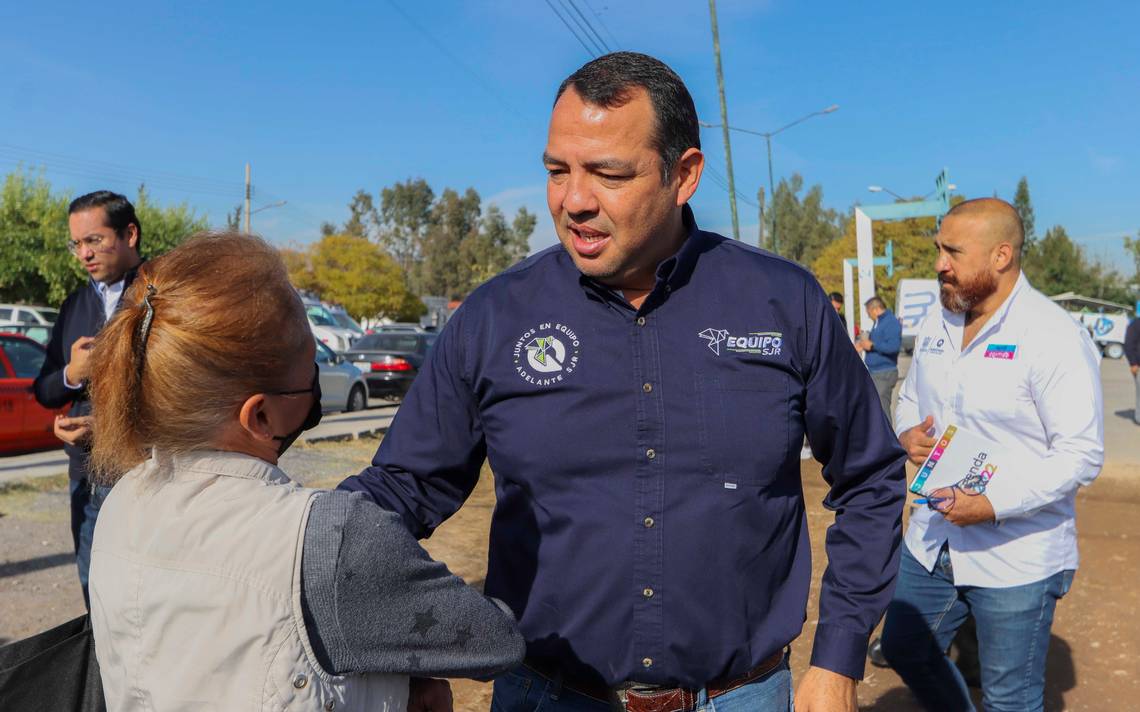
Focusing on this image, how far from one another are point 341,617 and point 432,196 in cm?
8095

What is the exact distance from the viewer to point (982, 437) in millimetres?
3467

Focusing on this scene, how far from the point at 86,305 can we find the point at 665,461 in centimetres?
309

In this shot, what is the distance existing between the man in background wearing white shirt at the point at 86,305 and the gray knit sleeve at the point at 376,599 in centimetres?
282

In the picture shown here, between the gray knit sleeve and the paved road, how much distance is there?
7808 millimetres

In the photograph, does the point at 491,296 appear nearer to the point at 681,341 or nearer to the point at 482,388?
the point at 482,388

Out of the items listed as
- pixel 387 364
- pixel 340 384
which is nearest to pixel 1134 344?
pixel 340 384

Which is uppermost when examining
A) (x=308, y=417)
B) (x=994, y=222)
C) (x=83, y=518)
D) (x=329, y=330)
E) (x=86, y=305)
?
(x=329, y=330)

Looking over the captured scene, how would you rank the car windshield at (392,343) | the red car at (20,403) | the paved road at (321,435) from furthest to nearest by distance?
the car windshield at (392,343)
the red car at (20,403)
the paved road at (321,435)

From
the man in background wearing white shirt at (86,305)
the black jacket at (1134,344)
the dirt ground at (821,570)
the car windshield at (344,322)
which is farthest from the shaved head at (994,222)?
the car windshield at (344,322)

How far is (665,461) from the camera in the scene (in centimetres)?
219

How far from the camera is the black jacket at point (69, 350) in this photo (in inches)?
161

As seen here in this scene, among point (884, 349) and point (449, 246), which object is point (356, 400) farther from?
point (449, 246)

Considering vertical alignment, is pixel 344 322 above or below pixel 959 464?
above

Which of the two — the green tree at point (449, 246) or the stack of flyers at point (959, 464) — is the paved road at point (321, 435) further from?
the green tree at point (449, 246)
